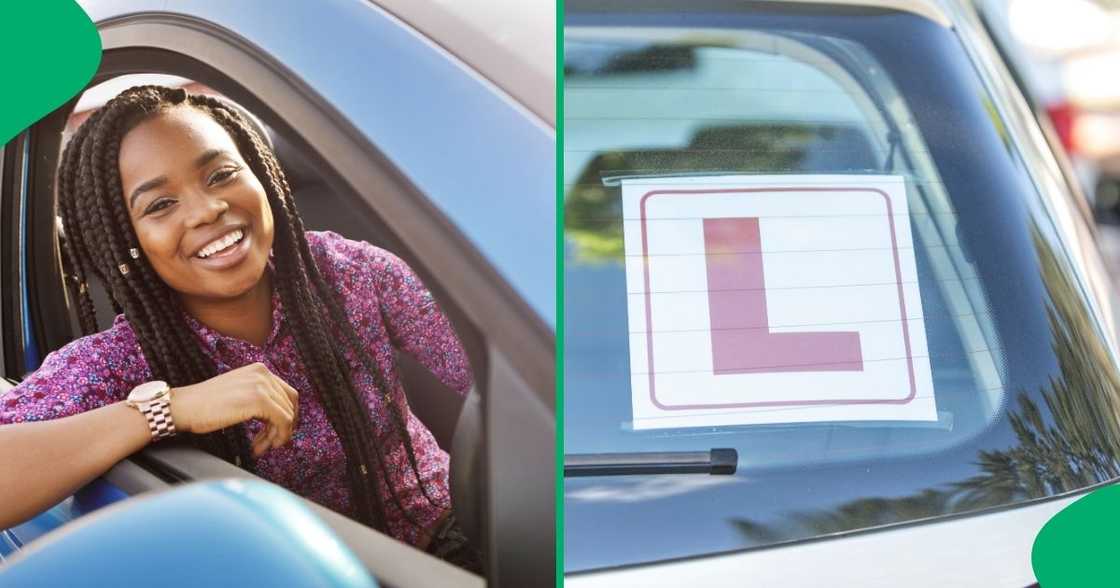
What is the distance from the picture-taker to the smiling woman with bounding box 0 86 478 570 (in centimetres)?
148

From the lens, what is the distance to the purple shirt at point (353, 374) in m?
1.45

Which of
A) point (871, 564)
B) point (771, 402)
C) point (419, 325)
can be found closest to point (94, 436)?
point (419, 325)

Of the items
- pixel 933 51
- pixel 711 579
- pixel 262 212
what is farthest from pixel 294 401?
pixel 933 51

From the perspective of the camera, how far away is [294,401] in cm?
149

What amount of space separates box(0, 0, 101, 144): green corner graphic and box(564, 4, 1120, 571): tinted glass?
0.76m

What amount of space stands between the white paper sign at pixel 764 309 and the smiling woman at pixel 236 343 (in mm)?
295

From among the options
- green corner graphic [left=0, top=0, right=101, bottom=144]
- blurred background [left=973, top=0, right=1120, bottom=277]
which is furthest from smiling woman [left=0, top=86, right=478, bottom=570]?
blurred background [left=973, top=0, right=1120, bottom=277]

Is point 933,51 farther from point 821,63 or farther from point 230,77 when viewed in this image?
point 230,77

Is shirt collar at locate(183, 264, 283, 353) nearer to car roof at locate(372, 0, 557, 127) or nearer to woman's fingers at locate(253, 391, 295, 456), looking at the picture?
woman's fingers at locate(253, 391, 295, 456)

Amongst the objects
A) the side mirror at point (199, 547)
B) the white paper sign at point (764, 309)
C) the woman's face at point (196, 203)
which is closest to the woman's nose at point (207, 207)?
the woman's face at point (196, 203)

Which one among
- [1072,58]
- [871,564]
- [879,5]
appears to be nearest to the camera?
[871,564]

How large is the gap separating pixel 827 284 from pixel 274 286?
756 mm

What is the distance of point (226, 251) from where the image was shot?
150 centimetres

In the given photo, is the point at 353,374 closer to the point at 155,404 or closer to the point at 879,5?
the point at 155,404
